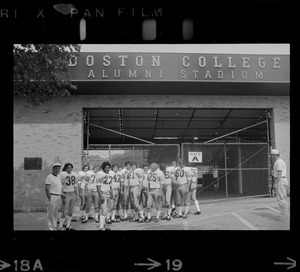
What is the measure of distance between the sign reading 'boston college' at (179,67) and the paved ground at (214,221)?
411 centimetres

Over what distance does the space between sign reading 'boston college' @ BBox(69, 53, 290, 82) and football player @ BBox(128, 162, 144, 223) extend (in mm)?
3347

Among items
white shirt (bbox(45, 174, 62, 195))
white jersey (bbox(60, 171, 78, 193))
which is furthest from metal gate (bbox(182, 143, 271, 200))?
white shirt (bbox(45, 174, 62, 195))

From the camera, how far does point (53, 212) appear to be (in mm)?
7242

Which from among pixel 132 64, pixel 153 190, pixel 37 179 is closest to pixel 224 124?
pixel 132 64

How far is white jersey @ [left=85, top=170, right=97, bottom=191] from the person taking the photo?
9.23 m

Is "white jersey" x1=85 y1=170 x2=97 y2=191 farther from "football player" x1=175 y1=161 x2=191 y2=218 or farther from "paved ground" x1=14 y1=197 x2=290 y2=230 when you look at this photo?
"football player" x1=175 y1=161 x2=191 y2=218
